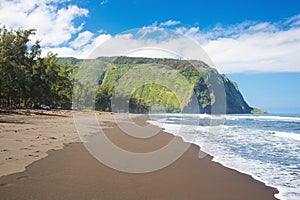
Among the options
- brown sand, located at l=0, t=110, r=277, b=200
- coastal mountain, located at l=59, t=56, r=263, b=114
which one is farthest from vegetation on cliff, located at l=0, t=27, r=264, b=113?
brown sand, located at l=0, t=110, r=277, b=200

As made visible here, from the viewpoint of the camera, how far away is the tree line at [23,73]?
31.6 metres

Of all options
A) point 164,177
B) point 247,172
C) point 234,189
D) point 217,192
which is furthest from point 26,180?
point 247,172

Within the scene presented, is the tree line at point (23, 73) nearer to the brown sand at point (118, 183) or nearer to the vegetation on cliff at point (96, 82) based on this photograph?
the vegetation on cliff at point (96, 82)

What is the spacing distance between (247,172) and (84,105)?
70.6 metres

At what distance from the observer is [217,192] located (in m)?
5.20

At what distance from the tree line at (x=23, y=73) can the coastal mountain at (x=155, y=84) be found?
29.4 metres

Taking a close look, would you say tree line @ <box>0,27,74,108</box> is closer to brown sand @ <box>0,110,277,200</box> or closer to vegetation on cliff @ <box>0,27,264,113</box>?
→ vegetation on cliff @ <box>0,27,264,113</box>

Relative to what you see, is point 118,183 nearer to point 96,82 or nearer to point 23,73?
point 23,73

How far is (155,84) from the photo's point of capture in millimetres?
121188

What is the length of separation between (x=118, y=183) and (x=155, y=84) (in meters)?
116

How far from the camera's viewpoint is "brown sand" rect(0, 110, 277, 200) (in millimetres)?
4551

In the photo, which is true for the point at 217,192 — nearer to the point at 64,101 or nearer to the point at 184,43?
the point at 184,43

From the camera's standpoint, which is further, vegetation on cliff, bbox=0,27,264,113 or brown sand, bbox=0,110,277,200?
vegetation on cliff, bbox=0,27,264,113

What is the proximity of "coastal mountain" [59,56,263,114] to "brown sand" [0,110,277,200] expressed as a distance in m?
65.4
